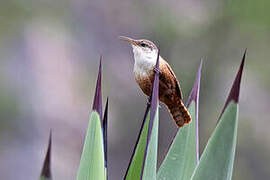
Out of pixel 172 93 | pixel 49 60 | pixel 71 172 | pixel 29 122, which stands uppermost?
pixel 172 93

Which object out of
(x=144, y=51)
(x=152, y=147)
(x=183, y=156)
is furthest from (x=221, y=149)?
(x=144, y=51)

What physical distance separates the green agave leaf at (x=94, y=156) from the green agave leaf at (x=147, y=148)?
A: 0.30ft

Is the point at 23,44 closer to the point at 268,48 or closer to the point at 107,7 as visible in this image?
the point at 107,7

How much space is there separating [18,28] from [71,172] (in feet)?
9.55

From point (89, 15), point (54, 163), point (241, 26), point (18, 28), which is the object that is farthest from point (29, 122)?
point (241, 26)

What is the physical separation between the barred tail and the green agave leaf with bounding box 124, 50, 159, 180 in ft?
1.65

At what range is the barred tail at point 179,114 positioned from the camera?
94.9 inches

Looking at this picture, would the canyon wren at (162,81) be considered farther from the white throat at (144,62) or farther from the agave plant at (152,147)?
the agave plant at (152,147)

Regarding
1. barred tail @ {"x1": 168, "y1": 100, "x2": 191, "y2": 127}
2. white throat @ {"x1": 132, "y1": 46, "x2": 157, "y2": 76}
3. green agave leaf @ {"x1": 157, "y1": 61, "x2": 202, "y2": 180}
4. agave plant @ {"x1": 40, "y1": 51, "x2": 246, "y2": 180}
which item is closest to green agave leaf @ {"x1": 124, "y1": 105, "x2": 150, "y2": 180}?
agave plant @ {"x1": 40, "y1": 51, "x2": 246, "y2": 180}

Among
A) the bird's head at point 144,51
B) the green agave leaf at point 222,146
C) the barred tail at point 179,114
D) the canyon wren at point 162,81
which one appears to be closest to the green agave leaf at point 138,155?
the green agave leaf at point 222,146

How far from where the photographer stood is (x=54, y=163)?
37.2ft

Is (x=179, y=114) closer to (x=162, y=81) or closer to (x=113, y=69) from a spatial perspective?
(x=162, y=81)

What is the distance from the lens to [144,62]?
321cm

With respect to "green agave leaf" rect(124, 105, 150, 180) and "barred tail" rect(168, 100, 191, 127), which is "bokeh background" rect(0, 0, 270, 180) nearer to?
"barred tail" rect(168, 100, 191, 127)
